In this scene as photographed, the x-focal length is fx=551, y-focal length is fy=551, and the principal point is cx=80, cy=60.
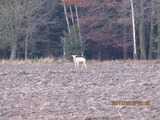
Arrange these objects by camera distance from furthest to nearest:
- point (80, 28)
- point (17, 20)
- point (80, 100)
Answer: point (80, 28) < point (17, 20) < point (80, 100)

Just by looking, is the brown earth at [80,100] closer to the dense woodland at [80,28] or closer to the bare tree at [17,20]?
the dense woodland at [80,28]

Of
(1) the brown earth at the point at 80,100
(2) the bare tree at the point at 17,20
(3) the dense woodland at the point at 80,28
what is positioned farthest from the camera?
(2) the bare tree at the point at 17,20

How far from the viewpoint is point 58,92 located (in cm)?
1391

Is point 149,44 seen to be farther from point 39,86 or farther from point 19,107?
point 19,107

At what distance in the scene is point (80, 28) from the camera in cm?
4122

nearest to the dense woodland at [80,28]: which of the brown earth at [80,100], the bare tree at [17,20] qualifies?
the bare tree at [17,20]

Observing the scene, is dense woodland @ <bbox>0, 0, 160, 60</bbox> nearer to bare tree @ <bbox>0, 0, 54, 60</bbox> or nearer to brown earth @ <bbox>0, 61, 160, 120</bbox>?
bare tree @ <bbox>0, 0, 54, 60</bbox>

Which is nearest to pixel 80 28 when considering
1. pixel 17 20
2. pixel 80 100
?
pixel 17 20

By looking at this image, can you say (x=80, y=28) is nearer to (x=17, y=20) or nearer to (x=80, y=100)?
(x=17, y=20)

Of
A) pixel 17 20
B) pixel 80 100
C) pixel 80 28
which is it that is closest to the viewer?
pixel 80 100

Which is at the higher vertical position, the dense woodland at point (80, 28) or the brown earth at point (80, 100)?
the dense woodland at point (80, 28)

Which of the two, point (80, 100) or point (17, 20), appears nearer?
point (80, 100)

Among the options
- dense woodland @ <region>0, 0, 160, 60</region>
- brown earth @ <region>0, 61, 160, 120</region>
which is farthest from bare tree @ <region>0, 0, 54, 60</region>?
brown earth @ <region>0, 61, 160, 120</region>

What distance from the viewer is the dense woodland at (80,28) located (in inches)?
1551
